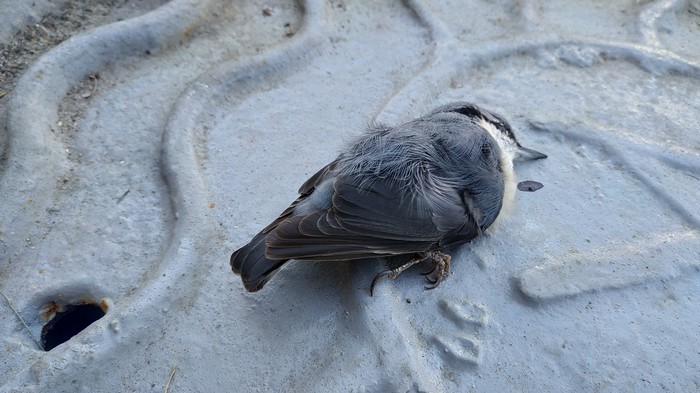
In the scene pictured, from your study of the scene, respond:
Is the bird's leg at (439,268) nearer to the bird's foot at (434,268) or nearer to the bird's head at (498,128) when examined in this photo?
the bird's foot at (434,268)

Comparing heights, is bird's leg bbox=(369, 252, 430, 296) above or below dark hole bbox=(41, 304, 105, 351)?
above

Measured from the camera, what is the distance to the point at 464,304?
7.61 feet

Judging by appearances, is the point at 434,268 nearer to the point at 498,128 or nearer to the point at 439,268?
the point at 439,268

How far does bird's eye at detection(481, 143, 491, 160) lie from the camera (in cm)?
249

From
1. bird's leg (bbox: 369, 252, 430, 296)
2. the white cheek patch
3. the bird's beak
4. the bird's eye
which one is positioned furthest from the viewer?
the bird's beak

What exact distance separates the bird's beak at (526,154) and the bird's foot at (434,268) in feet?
2.35

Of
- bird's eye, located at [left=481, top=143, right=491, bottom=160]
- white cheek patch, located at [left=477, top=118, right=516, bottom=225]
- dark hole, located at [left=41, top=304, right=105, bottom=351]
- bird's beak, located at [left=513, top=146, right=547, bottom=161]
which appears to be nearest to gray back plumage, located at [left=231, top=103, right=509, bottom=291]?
bird's eye, located at [left=481, top=143, right=491, bottom=160]

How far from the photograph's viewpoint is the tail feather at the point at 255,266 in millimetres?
2223

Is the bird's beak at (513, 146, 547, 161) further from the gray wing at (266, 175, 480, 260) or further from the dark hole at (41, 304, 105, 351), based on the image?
the dark hole at (41, 304, 105, 351)

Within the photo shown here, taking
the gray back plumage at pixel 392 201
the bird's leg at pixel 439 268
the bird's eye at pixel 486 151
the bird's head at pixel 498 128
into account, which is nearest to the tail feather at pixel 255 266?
the gray back plumage at pixel 392 201

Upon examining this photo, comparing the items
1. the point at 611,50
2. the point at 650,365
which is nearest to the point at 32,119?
the point at 650,365

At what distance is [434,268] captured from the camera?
95.8 inches

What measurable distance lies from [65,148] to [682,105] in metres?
3.05

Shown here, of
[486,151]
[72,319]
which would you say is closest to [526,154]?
[486,151]
